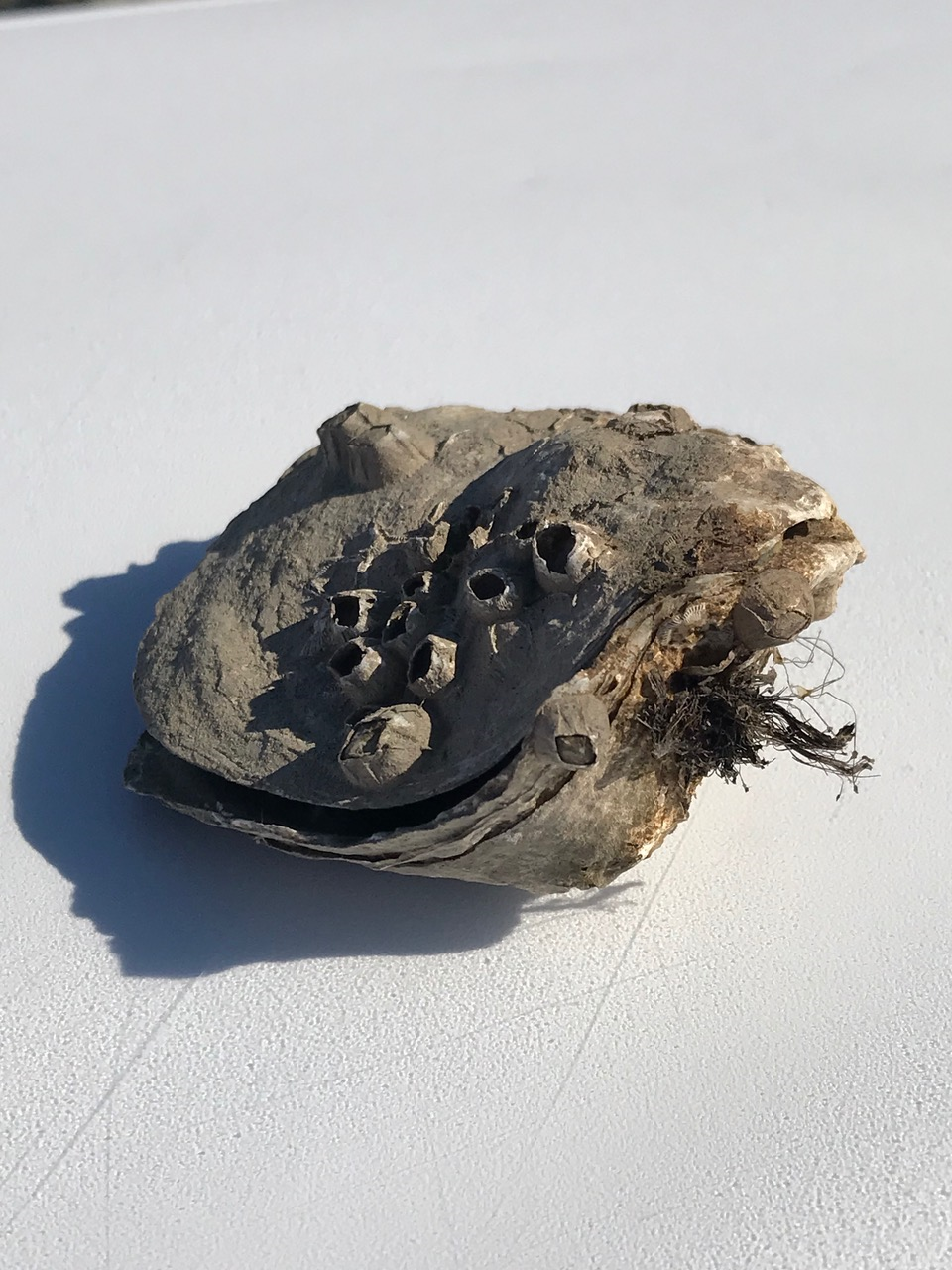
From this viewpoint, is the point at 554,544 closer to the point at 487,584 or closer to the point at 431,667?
the point at 487,584

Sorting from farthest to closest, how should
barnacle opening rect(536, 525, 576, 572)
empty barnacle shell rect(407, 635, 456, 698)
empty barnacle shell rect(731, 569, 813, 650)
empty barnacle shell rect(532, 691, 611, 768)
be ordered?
empty barnacle shell rect(407, 635, 456, 698), barnacle opening rect(536, 525, 576, 572), empty barnacle shell rect(731, 569, 813, 650), empty barnacle shell rect(532, 691, 611, 768)

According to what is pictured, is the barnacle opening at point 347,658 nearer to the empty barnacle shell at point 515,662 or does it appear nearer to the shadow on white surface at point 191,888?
the empty barnacle shell at point 515,662

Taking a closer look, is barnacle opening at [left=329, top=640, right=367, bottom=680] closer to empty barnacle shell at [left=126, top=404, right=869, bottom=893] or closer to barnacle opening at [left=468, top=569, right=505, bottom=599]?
empty barnacle shell at [left=126, top=404, right=869, bottom=893]

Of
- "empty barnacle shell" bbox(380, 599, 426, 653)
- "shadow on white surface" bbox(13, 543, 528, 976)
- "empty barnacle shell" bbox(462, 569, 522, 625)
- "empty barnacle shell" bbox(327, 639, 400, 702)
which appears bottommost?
"shadow on white surface" bbox(13, 543, 528, 976)

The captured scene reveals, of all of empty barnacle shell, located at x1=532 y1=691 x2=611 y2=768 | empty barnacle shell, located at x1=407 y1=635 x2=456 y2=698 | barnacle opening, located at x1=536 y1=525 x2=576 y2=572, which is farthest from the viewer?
empty barnacle shell, located at x1=407 y1=635 x2=456 y2=698

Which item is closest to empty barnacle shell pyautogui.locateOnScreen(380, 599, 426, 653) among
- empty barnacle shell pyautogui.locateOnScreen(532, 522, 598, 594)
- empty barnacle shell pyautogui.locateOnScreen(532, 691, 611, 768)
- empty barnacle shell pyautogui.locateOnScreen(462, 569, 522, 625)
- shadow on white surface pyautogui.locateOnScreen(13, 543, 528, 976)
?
empty barnacle shell pyautogui.locateOnScreen(462, 569, 522, 625)

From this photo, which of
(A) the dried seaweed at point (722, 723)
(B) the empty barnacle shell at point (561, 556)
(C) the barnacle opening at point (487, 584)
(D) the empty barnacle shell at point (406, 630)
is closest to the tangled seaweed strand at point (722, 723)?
(A) the dried seaweed at point (722, 723)
